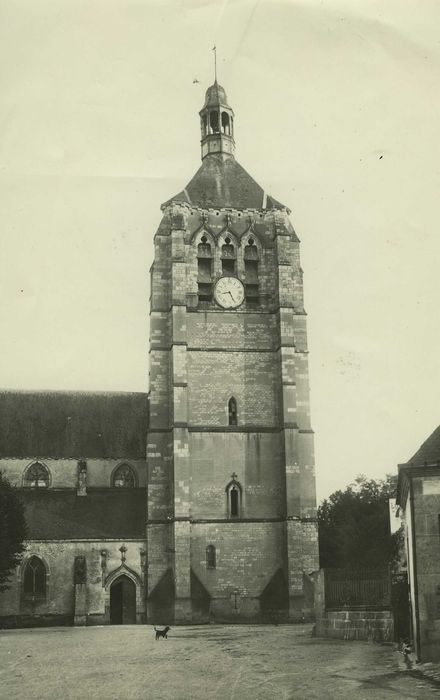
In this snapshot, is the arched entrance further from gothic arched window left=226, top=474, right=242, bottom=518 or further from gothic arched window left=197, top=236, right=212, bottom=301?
gothic arched window left=197, top=236, right=212, bottom=301

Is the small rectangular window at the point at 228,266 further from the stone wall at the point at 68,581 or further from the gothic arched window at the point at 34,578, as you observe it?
the gothic arched window at the point at 34,578

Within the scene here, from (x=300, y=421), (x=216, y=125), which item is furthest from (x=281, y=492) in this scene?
(x=216, y=125)

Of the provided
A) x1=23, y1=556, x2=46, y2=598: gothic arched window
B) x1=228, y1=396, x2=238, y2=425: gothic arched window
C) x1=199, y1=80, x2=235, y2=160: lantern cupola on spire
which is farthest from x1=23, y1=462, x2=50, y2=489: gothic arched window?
x1=199, y1=80, x2=235, y2=160: lantern cupola on spire

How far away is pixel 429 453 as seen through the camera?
2069cm

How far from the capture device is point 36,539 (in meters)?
41.7

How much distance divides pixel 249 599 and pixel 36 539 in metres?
10.1

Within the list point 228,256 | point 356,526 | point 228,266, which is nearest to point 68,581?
point 228,266

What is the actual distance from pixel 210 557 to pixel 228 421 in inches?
249

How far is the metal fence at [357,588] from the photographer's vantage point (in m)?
27.4

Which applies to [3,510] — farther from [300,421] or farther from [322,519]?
[322,519]

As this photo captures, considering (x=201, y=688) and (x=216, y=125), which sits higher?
(x=216, y=125)

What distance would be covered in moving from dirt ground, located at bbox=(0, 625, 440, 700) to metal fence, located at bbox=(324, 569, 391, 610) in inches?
60.4

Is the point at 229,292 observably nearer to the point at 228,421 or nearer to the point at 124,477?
the point at 228,421

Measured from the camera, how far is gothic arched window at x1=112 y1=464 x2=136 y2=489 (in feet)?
155
